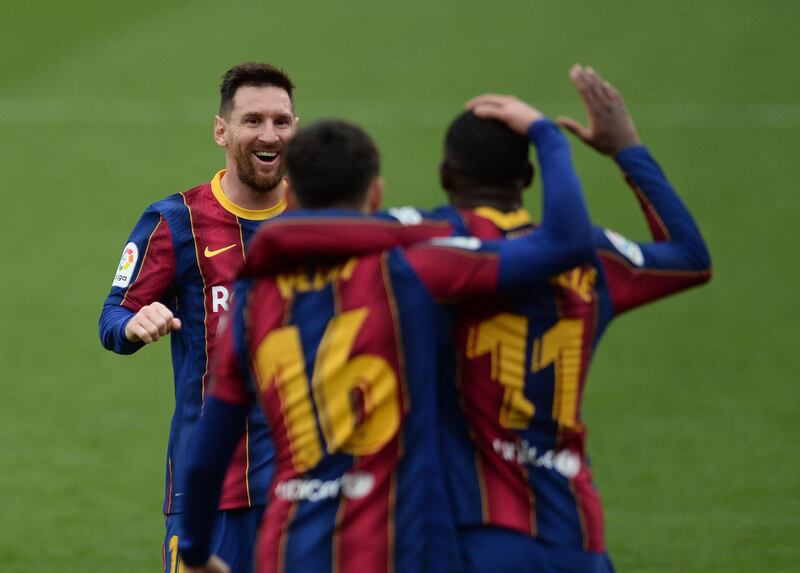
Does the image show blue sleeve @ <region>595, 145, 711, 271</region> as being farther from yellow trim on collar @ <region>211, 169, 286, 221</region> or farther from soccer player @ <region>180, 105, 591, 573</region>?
yellow trim on collar @ <region>211, 169, 286, 221</region>

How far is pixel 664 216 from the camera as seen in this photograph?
3.83m

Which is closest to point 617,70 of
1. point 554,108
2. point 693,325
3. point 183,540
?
point 554,108

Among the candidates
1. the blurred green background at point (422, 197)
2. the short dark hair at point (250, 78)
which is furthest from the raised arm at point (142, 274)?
the blurred green background at point (422, 197)

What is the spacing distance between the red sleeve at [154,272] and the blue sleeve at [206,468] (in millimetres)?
1469

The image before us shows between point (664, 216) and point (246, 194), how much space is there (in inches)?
78.6

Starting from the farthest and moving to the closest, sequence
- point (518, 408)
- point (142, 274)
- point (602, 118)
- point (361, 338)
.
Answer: point (142, 274) → point (602, 118) → point (518, 408) → point (361, 338)

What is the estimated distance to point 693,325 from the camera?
1234 cm

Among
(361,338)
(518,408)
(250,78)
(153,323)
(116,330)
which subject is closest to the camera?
(361,338)

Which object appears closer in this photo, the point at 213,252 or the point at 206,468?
the point at 206,468

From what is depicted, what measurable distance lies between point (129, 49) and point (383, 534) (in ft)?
50.9

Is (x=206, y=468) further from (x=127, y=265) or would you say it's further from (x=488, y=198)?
(x=127, y=265)

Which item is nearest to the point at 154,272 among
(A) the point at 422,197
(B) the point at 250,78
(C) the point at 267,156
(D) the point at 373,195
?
(C) the point at 267,156

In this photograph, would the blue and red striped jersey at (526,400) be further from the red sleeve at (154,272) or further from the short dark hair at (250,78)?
the short dark hair at (250,78)

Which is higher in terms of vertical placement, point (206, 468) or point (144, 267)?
point (144, 267)
